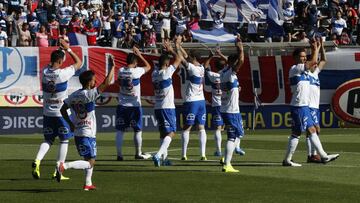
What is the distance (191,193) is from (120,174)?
3.92 meters

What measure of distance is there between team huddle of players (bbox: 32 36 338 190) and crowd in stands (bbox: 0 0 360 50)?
1497 centimetres

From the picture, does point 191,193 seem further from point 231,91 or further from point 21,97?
point 21,97

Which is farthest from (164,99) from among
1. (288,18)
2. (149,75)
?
A: (288,18)

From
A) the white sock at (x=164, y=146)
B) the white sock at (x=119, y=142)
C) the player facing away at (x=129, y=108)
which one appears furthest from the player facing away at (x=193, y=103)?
the white sock at (x=164, y=146)

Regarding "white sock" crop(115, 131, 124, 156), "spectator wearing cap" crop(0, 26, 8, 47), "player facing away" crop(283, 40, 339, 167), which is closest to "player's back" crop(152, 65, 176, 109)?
Result: "white sock" crop(115, 131, 124, 156)

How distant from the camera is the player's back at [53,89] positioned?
21.8 m

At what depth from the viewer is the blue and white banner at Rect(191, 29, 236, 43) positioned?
4006cm

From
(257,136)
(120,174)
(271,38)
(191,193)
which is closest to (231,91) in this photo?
(120,174)

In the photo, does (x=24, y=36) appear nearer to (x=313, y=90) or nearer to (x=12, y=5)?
(x=12, y=5)

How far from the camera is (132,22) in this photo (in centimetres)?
4888

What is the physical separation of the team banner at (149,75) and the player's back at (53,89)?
17086 mm

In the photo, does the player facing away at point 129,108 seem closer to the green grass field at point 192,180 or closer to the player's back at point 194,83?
the green grass field at point 192,180

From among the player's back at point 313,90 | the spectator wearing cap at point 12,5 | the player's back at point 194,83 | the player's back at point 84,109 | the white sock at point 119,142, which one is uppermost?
the player's back at point 84,109

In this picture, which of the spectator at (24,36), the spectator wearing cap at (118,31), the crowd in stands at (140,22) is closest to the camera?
the spectator at (24,36)
